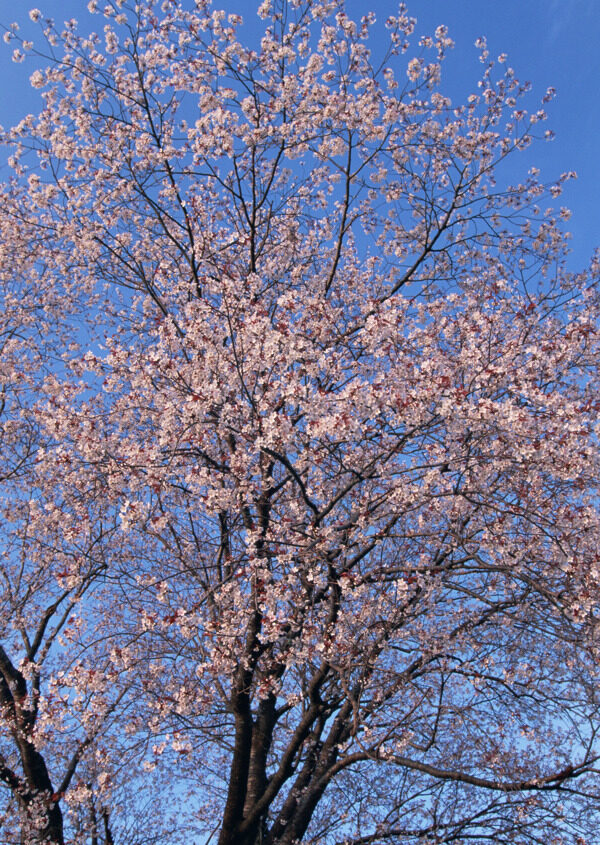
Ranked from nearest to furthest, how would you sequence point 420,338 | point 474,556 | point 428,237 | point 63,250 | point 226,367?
point 474,556
point 226,367
point 420,338
point 428,237
point 63,250

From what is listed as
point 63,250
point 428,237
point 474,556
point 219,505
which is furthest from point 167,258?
point 474,556

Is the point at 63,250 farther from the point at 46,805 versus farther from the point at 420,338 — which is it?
the point at 46,805

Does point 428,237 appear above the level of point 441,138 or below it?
below

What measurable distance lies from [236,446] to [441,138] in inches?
231

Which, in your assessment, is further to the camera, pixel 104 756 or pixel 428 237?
pixel 428 237

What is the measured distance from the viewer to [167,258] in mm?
10898

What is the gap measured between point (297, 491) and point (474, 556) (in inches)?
110

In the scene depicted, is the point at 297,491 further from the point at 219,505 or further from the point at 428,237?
the point at 428,237

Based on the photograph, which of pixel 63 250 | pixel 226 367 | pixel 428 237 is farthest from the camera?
pixel 63 250

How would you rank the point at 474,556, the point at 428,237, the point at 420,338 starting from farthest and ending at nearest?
1. the point at 428,237
2. the point at 420,338
3. the point at 474,556

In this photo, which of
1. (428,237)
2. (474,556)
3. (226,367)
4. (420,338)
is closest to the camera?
(474,556)

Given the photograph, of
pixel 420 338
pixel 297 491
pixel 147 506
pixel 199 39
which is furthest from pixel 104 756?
pixel 199 39

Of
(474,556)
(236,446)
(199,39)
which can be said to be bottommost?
(474,556)

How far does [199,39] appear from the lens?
9.16 metres
